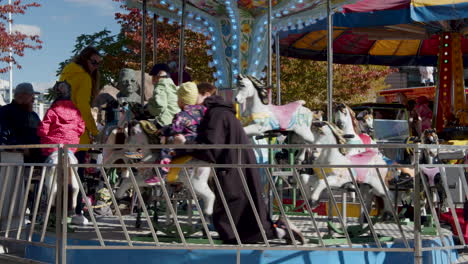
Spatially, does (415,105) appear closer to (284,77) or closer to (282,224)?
(284,77)

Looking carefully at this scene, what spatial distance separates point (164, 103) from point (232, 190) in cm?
178

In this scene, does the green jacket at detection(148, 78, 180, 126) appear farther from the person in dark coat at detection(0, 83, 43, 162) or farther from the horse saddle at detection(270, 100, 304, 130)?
the person in dark coat at detection(0, 83, 43, 162)

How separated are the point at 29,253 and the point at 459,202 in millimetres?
4873

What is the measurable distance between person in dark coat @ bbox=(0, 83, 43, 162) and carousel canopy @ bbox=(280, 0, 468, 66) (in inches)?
217

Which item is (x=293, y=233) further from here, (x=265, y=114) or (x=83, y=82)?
(x=83, y=82)

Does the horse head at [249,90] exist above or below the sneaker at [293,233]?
above

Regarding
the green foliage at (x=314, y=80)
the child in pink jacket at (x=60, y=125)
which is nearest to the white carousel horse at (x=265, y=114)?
the child in pink jacket at (x=60, y=125)

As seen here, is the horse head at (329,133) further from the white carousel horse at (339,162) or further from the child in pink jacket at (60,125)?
the child in pink jacket at (60,125)

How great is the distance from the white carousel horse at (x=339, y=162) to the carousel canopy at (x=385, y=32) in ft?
14.4

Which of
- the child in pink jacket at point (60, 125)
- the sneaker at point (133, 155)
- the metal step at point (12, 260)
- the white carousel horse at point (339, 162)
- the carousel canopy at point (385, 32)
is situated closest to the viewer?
the metal step at point (12, 260)

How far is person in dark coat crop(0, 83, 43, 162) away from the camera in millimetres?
9648

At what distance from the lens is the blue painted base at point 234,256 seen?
A: 6.84 m

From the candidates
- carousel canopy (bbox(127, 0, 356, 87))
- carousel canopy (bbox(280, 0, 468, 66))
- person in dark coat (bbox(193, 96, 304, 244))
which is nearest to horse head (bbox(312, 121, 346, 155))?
person in dark coat (bbox(193, 96, 304, 244))

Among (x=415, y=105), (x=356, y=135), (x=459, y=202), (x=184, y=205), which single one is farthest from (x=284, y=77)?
(x=459, y=202)
